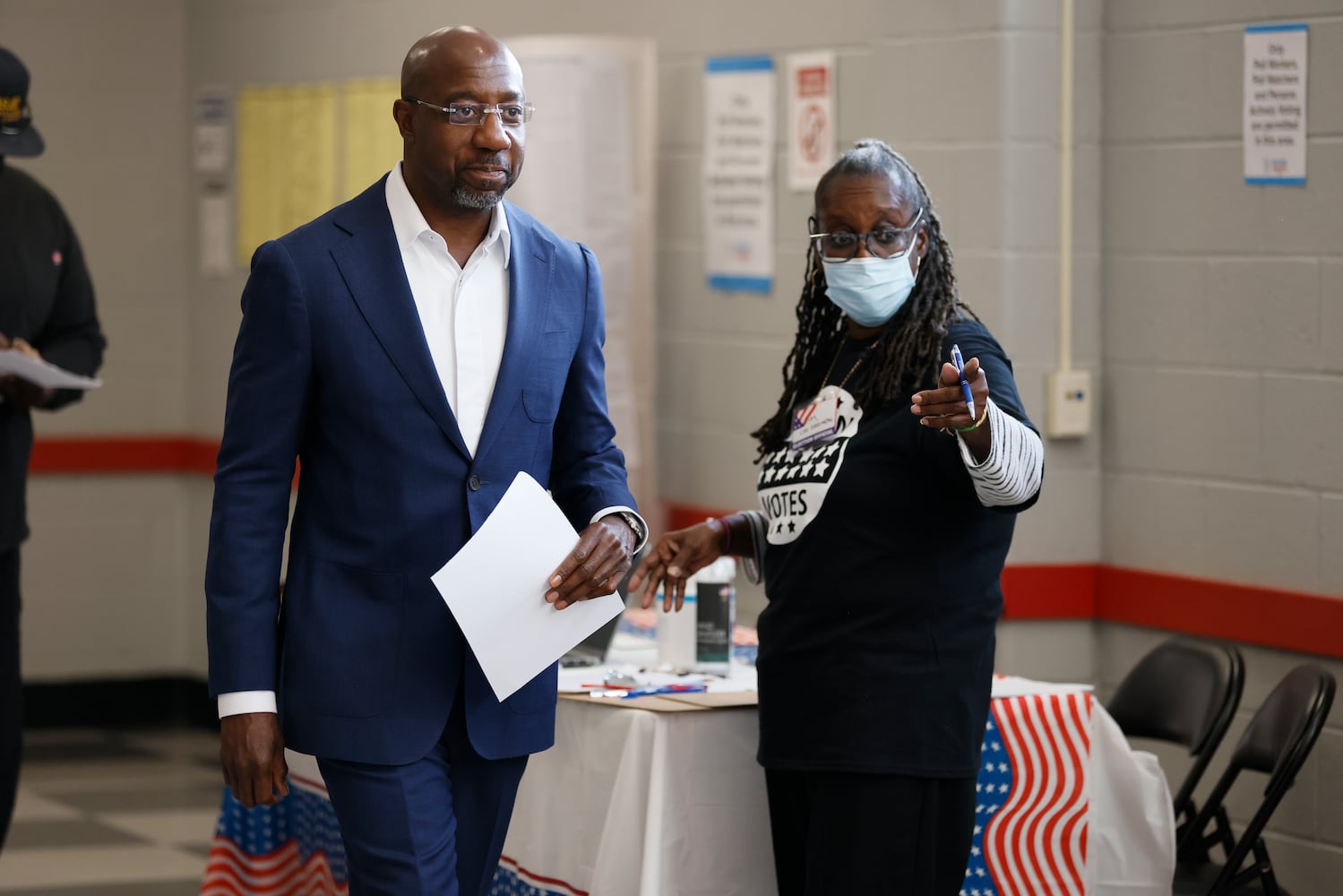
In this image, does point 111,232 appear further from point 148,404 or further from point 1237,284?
point 1237,284

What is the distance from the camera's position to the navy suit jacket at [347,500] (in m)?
2.39

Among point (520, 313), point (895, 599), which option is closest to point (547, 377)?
point (520, 313)

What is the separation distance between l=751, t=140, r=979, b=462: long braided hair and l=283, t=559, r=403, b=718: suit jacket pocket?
81 centimetres

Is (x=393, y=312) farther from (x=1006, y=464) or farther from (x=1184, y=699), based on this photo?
(x=1184, y=699)

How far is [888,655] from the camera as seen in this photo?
2760mm

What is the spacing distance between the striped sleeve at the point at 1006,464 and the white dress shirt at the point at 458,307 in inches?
24.7

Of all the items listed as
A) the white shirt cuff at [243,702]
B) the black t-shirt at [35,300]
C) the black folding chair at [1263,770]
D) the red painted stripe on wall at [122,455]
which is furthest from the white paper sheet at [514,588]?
the red painted stripe on wall at [122,455]

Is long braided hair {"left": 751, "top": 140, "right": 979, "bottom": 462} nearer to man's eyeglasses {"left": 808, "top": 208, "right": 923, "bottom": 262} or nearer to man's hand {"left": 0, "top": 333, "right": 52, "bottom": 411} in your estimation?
man's eyeglasses {"left": 808, "top": 208, "right": 923, "bottom": 262}

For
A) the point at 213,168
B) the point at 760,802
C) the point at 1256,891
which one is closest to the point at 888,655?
the point at 760,802

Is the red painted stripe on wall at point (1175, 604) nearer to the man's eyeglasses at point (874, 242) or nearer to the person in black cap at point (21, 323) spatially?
the man's eyeglasses at point (874, 242)

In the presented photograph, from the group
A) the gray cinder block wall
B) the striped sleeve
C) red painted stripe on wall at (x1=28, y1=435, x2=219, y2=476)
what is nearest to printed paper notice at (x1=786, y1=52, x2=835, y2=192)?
the gray cinder block wall

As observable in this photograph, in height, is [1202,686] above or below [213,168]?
below

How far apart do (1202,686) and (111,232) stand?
183 inches

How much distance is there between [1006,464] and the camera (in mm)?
2547
